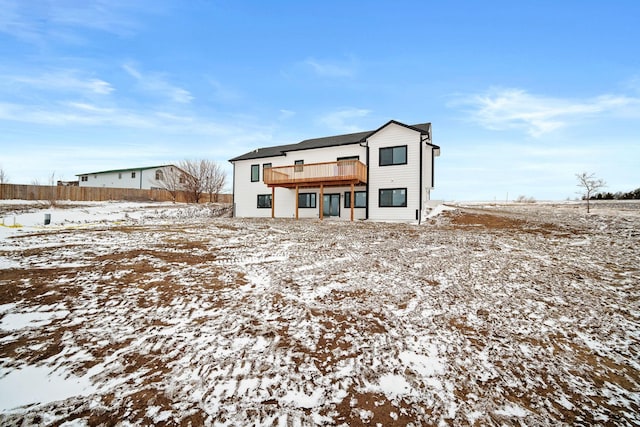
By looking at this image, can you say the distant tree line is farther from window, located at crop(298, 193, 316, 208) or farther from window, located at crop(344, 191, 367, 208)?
window, located at crop(298, 193, 316, 208)

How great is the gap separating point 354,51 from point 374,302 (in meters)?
16.7

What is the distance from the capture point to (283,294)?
5.25 metres

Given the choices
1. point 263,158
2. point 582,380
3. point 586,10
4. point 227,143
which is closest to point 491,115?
point 586,10

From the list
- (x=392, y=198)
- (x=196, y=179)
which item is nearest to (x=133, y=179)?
(x=196, y=179)

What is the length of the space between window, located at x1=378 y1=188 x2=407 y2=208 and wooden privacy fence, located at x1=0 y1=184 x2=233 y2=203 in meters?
26.1

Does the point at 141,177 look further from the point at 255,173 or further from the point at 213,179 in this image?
the point at 255,173

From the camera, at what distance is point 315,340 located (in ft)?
12.2

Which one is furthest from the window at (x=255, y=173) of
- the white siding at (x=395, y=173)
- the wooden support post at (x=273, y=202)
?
the white siding at (x=395, y=173)

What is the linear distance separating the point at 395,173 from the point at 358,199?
3.27 meters

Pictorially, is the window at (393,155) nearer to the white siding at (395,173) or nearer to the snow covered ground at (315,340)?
the white siding at (395,173)

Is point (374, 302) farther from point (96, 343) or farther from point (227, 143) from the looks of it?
point (227, 143)

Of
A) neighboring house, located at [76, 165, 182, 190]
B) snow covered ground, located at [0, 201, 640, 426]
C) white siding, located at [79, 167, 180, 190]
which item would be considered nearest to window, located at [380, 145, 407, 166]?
snow covered ground, located at [0, 201, 640, 426]

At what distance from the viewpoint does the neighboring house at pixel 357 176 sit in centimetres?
1820

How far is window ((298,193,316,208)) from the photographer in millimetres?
21781
